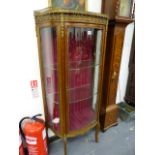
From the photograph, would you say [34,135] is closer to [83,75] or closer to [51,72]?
[51,72]

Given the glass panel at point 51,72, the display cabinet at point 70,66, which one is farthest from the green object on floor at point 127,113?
the glass panel at point 51,72

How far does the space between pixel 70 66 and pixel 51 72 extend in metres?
0.21

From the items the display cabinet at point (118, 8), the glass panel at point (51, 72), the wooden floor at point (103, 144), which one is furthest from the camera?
the wooden floor at point (103, 144)

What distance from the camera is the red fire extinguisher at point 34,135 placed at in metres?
1.41

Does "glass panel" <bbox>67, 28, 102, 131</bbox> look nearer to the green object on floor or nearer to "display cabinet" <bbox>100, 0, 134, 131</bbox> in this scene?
"display cabinet" <bbox>100, 0, 134, 131</bbox>

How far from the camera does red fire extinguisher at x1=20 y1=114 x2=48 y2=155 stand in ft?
4.61

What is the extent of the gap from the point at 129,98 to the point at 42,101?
68.0 inches

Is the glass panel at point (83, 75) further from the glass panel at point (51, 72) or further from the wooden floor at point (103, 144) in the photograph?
the wooden floor at point (103, 144)

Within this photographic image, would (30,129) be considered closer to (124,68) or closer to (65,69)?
(65,69)

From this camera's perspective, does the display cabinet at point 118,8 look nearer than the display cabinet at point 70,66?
No

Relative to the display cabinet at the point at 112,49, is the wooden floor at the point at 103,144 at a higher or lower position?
lower

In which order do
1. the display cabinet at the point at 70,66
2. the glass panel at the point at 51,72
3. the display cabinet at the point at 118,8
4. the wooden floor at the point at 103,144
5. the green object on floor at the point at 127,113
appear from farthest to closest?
the green object on floor at the point at 127,113 → the wooden floor at the point at 103,144 → the display cabinet at the point at 118,8 → the glass panel at the point at 51,72 → the display cabinet at the point at 70,66

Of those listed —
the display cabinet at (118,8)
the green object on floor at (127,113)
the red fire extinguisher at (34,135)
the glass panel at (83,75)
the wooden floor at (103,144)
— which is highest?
the display cabinet at (118,8)
